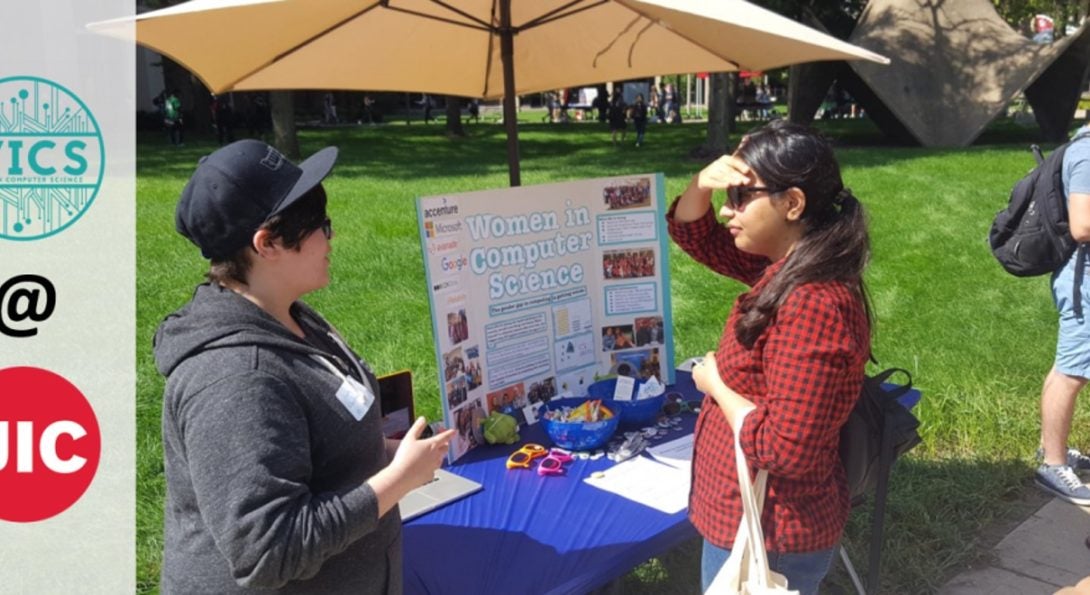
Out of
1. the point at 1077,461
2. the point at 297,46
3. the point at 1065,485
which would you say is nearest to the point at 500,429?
the point at 297,46

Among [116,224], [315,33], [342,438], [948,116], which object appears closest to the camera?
[342,438]

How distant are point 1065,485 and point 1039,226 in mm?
1278

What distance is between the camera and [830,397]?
6.16 feet

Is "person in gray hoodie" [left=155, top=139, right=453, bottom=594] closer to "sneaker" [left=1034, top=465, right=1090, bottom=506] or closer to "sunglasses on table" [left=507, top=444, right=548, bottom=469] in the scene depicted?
"sunglasses on table" [left=507, top=444, right=548, bottom=469]

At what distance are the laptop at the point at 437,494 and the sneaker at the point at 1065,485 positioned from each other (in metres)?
2.96

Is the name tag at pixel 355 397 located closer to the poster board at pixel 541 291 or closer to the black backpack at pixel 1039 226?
the poster board at pixel 541 291

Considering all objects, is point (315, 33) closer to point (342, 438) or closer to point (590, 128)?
point (342, 438)

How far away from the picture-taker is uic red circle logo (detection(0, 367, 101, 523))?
12.6ft

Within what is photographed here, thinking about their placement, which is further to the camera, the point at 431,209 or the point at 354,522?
the point at 431,209

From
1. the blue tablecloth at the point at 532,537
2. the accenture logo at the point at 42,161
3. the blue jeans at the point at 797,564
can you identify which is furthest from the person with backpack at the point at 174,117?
the blue jeans at the point at 797,564

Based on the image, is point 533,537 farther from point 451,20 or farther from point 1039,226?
point 1039,226

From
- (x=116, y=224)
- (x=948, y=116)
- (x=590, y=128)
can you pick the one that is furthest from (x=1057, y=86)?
(x=116, y=224)

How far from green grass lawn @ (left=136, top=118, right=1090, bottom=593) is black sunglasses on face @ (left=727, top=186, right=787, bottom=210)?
958 mm

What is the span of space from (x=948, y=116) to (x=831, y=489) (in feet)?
61.1
